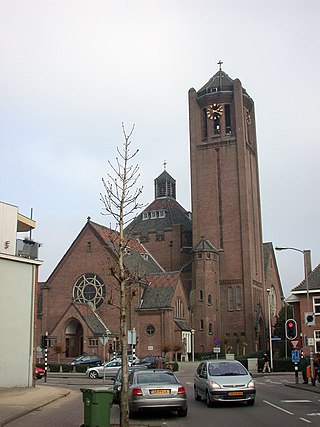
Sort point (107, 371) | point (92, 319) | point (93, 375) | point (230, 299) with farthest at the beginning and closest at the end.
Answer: point (230, 299) < point (92, 319) < point (93, 375) < point (107, 371)

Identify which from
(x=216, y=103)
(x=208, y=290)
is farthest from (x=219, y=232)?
(x=216, y=103)

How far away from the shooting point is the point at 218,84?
243 ft

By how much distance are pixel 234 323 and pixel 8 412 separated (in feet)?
168

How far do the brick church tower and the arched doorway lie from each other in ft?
43.1

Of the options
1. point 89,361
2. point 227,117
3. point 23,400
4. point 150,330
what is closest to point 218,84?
point 227,117

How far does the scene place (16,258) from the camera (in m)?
28.1

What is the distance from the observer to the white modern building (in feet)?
89.4

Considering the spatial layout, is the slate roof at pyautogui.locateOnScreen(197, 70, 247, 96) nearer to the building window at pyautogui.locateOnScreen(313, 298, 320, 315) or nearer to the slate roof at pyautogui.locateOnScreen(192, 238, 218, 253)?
the slate roof at pyautogui.locateOnScreen(192, 238, 218, 253)

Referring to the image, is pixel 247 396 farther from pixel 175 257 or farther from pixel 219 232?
pixel 175 257

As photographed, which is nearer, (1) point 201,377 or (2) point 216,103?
(1) point 201,377

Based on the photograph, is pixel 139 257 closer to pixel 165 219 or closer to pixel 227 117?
pixel 165 219

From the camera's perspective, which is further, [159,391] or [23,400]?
[23,400]

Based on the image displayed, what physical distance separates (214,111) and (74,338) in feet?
108

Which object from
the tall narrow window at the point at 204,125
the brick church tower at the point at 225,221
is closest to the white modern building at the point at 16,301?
the brick church tower at the point at 225,221
